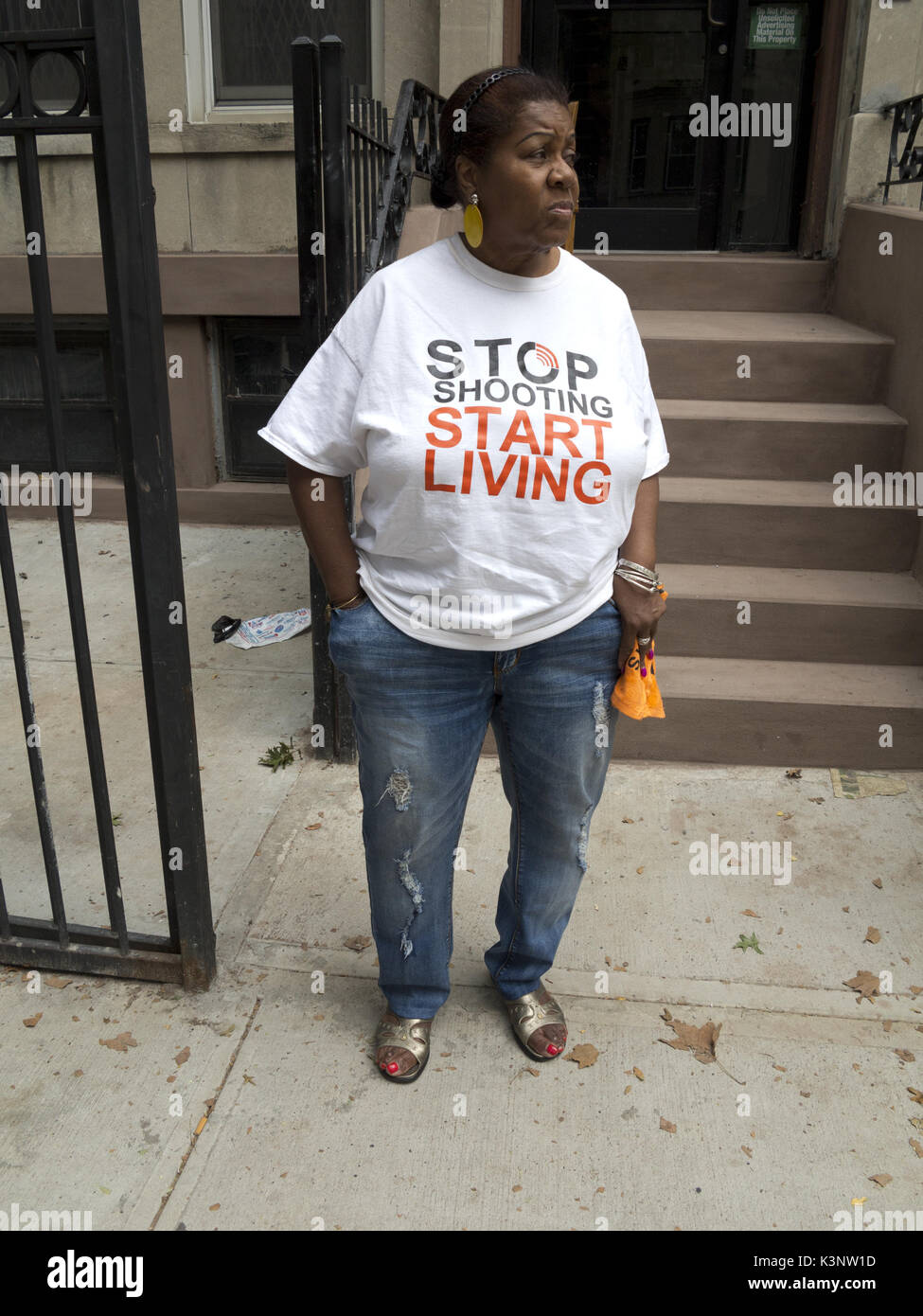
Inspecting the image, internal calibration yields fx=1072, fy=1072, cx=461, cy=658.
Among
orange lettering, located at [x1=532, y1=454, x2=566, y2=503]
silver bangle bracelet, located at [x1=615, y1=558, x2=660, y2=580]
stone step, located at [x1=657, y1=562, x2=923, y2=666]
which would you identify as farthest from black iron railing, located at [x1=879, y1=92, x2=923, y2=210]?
orange lettering, located at [x1=532, y1=454, x2=566, y2=503]

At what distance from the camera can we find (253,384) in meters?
6.60

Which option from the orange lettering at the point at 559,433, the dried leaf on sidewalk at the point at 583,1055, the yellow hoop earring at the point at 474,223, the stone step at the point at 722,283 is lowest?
the dried leaf on sidewalk at the point at 583,1055

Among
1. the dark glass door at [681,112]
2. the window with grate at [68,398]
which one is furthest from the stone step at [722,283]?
the window with grate at [68,398]

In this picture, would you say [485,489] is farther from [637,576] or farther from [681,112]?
[681,112]

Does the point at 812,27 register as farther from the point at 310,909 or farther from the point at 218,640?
the point at 310,909

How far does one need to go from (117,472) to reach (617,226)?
3535mm

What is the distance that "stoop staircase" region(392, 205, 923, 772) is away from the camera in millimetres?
3920

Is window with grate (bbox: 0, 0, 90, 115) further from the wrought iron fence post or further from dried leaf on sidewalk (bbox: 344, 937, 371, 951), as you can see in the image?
dried leaf on sidewalk (bbox: 344, 937, 371, 951)

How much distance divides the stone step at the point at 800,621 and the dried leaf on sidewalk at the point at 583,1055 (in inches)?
76.0

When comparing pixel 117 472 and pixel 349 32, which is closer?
pixel 349 32

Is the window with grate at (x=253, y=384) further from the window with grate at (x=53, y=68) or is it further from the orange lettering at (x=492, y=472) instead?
the orange lettering at (x=492, y=472)

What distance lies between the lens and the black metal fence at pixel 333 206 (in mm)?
3285

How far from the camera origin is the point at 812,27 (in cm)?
608

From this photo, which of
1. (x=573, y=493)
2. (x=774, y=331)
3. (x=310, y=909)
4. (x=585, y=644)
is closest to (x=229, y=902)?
(x=310, y=909)
